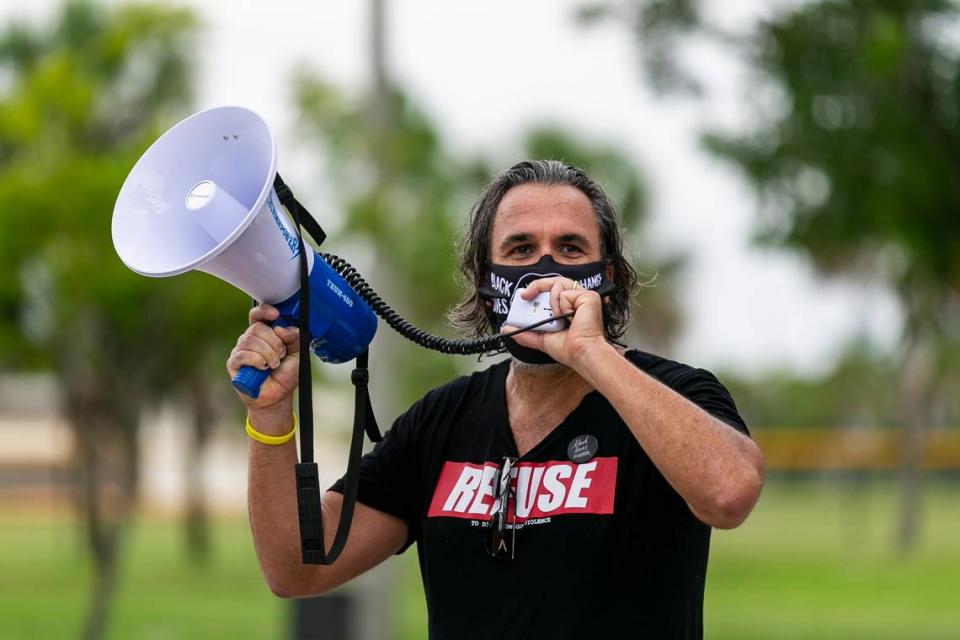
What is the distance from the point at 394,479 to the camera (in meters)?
3.08

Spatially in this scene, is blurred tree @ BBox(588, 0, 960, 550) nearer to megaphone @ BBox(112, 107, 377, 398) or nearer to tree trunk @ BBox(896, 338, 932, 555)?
megaphone @ BBox(112, 107, 377, 398)

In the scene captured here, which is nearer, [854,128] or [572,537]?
[572,537]

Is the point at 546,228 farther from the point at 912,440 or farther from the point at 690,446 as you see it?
the point at 912,440

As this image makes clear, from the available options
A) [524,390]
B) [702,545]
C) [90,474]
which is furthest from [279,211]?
[90,474]

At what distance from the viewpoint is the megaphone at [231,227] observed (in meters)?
2.82

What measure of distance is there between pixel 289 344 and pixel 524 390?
47cm

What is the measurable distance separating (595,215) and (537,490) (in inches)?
22.9

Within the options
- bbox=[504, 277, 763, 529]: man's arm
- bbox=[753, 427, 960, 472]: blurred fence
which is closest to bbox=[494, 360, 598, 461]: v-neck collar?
bbox=[504, 277, 763, 529]: man's arm

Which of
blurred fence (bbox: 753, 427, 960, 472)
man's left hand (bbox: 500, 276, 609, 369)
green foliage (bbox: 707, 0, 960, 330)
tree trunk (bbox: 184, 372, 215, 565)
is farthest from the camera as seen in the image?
blurred fence (bbox: 753, 427, 960, 472)

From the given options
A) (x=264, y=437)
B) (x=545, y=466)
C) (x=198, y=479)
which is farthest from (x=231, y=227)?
(x=198, y=479)

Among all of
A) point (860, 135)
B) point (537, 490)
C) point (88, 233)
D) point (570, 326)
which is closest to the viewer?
point (570, 326)

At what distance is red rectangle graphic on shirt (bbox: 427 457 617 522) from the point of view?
2.75 m

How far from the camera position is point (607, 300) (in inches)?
119

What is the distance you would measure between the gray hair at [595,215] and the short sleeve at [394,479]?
0.30 m
